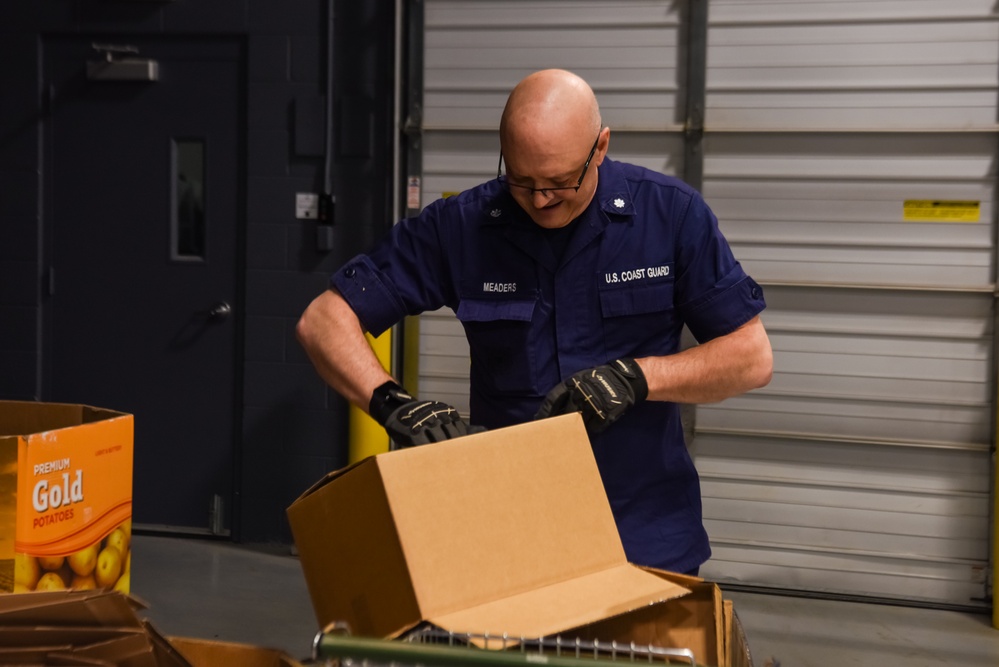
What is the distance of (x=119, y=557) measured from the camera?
2021mm

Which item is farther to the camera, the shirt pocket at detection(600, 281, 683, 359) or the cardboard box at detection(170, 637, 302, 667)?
the shirt pocket at detection(600, 281, 683, 359)

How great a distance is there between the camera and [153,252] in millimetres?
5215

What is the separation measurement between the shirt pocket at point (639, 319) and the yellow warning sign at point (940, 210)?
116 inches

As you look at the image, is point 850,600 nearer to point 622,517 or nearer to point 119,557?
point 622,517

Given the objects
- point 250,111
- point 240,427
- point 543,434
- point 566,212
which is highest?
point 250,111

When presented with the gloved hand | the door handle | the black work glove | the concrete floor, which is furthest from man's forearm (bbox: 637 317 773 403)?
the door handle

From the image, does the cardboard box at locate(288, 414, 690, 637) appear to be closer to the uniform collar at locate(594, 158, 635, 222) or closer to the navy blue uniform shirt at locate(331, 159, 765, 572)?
the navy blue uniform shirt at locate(331, 159, 765, 572)

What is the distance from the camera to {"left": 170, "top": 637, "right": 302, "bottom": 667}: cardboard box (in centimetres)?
133

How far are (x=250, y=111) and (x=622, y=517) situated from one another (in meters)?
3.73

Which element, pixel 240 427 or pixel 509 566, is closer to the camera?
pixel 509 566

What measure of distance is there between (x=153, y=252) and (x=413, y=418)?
3.93 meters

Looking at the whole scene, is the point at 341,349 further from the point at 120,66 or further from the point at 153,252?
the point at 120,66

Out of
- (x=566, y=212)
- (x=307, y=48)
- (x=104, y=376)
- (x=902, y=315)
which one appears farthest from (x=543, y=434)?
(x=104, y=376)

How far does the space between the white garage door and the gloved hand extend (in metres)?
3.09
